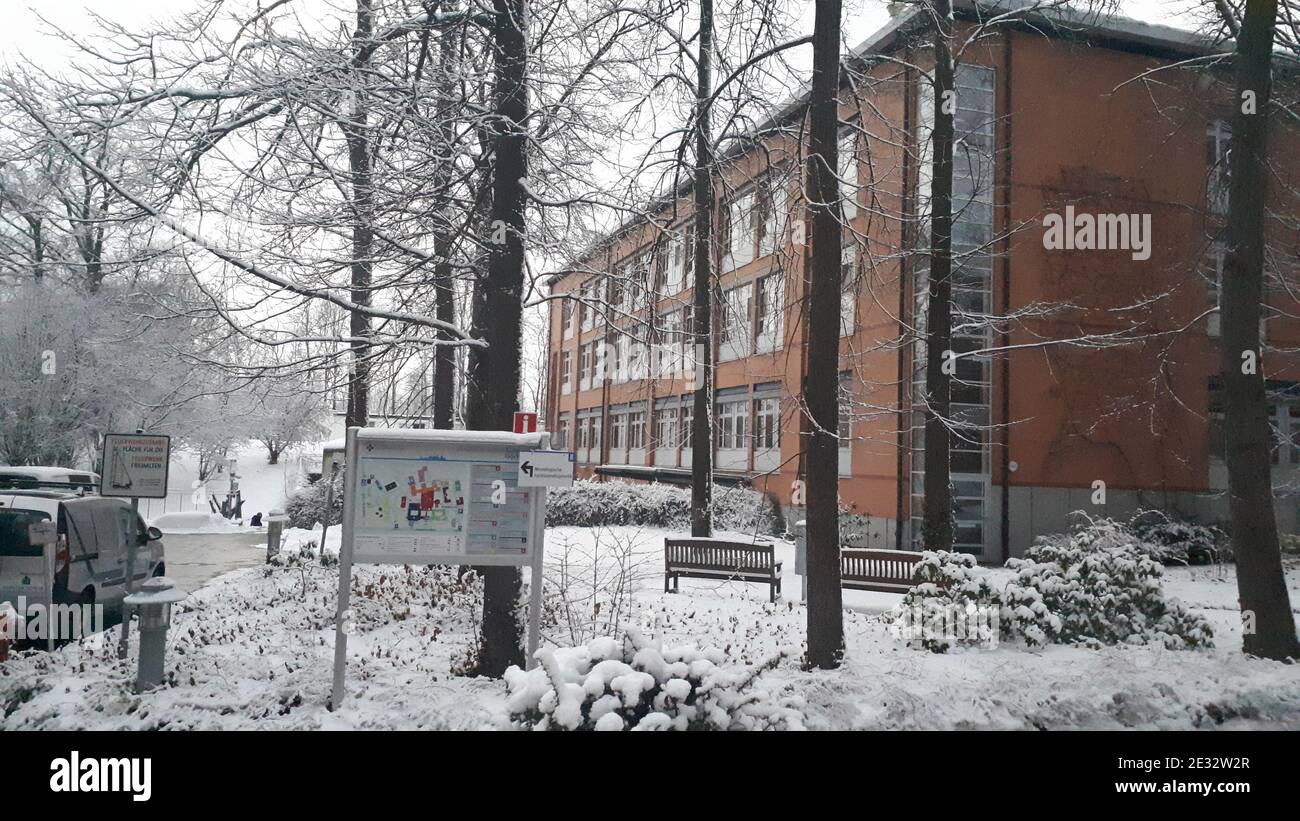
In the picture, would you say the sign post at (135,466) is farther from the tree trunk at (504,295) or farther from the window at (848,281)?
the window at (848,281)

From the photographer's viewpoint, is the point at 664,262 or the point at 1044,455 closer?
the point at 664,262

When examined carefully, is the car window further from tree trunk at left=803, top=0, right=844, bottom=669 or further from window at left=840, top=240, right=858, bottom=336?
window at left=840, top=240, right=858, bottom=336

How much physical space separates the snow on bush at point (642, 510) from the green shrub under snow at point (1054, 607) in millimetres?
11059

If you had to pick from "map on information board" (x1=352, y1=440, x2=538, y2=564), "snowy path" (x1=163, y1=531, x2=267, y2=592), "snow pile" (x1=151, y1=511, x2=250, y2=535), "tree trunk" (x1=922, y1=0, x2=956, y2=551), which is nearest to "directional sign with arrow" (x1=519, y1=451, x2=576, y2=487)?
"map on information board" (x1=352, y1=440, x2=538, y2=564)

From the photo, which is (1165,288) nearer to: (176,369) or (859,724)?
(859,724)

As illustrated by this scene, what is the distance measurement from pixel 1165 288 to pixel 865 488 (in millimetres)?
8174

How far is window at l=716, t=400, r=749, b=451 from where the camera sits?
24719mm

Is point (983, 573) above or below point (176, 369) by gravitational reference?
below

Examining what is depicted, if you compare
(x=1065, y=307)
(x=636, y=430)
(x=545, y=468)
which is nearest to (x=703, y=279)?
(x=545, y=468)

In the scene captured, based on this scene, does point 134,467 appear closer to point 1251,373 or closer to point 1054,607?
point 1054,607

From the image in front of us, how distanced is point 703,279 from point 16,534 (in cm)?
919
